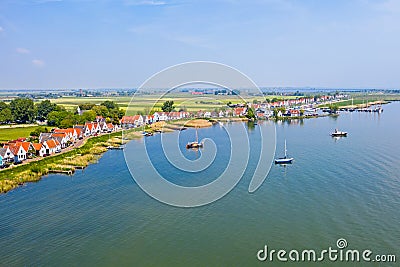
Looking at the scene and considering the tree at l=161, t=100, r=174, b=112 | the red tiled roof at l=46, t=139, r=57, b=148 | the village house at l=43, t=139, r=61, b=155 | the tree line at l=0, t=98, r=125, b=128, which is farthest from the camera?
the tree at l=161, t=100, r=174, b=112

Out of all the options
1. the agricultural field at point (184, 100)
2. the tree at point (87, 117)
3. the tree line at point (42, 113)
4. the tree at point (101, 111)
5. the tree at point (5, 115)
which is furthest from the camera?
the tree at point (101, 111)

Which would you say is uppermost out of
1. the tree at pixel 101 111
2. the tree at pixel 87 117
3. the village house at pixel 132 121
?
the tree at pixel 101 111

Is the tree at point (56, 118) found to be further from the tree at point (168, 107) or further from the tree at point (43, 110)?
the tree at point (168, 107)

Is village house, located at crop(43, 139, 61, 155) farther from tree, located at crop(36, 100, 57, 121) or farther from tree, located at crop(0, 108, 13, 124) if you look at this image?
tree, located at crop(36, 100, 57, 121)

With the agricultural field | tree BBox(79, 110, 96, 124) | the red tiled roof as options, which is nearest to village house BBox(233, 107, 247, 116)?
the agricultural field

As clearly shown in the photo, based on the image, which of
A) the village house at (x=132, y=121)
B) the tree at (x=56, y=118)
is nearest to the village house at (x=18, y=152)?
the tree at (x=56, y=118)

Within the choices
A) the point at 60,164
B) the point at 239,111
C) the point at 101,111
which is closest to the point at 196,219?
the point at 60,164

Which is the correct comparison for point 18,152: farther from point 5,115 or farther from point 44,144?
point 5,115
